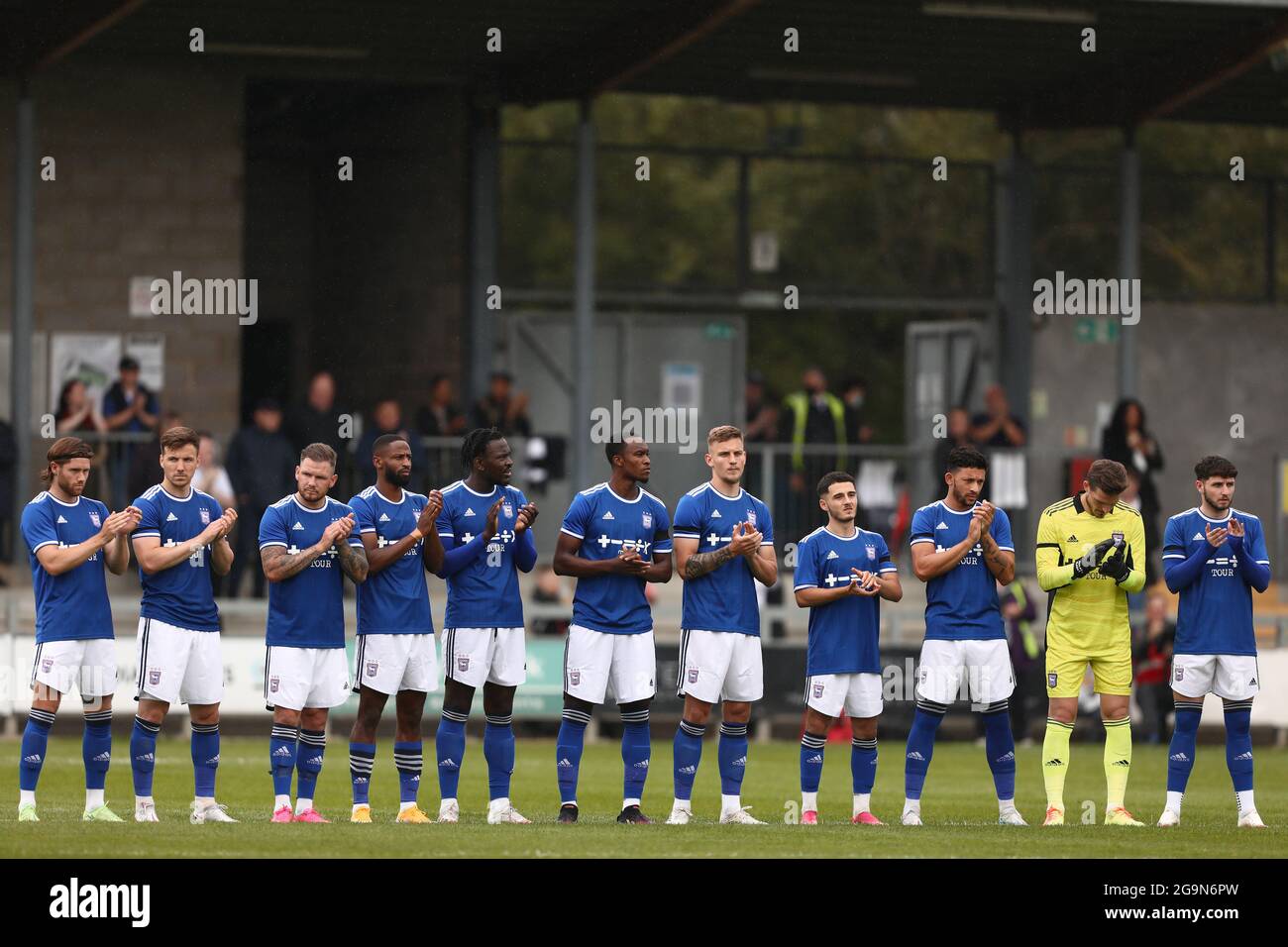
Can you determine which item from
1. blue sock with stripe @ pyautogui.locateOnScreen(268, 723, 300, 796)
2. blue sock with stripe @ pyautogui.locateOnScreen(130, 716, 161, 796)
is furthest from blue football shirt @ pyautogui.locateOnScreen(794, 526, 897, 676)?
blue sock with stripe @ pyautogui.locateOnScreen(130, 716, 161, 796)

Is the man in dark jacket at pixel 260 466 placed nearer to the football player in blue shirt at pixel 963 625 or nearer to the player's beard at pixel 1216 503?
the football player in blue shirt at pixel 963 625

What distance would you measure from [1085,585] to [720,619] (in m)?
2.23

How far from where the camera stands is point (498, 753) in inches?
511

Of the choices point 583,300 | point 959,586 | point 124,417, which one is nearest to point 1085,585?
point 959,586

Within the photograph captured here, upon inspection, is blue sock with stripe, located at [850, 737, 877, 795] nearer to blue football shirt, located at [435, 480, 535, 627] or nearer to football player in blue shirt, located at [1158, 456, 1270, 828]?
football player in blue shirt, located at [1158, 456, 1270, 828]

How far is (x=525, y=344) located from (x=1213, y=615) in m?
13.9

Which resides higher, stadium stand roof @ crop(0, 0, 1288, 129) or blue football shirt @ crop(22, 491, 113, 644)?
stadium stand roof @ crop(0, 0, 1288, 129)

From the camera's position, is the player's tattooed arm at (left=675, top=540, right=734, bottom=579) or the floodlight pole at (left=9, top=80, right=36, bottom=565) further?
the floodlight pole at (left=9, top=80, right=36, bottom=565)

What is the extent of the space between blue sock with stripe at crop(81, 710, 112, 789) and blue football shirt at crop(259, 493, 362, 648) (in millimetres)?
1074

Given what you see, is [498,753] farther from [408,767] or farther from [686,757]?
[686,757]

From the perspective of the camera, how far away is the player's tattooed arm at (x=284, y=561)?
1247 centimetres

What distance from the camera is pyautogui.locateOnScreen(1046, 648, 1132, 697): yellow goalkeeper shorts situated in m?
13.4

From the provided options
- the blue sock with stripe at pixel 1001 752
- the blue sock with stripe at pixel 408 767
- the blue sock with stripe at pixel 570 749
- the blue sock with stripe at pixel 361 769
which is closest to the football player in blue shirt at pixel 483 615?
the blue sock with stripe at pixel 408 767

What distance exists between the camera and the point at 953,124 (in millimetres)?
43375
